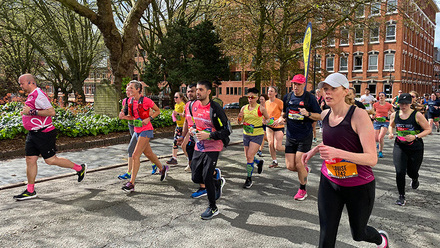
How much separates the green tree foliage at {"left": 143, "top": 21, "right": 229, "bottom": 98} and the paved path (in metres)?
19.1

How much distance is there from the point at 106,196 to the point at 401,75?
47.4 meters

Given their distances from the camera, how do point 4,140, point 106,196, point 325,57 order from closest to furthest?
point 106,196, point 4,140, point 325,57

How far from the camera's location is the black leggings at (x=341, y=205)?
2775 mm

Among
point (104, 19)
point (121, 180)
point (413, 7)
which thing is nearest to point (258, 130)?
point (121, 180)

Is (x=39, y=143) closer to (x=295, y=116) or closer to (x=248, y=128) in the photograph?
(x=248, y=128)

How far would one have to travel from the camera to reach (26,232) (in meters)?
4.04

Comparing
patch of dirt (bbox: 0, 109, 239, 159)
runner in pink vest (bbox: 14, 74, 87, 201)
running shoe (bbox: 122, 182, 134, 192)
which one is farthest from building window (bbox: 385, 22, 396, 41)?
runner in pink vest (bbox: 14, 74, 87, 201)

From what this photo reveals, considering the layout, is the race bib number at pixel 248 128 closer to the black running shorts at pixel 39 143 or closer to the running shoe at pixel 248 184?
the running shoe at pixel 248 184

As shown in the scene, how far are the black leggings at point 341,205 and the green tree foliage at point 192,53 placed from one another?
22187mm

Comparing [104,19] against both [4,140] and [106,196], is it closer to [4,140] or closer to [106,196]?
[4,140]

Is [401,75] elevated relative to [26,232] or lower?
elevated

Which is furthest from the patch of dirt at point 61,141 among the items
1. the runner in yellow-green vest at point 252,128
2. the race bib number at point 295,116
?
the race bib number at point 295,116

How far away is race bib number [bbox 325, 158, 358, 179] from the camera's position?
2756mm

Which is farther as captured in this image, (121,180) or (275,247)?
(121,180)
